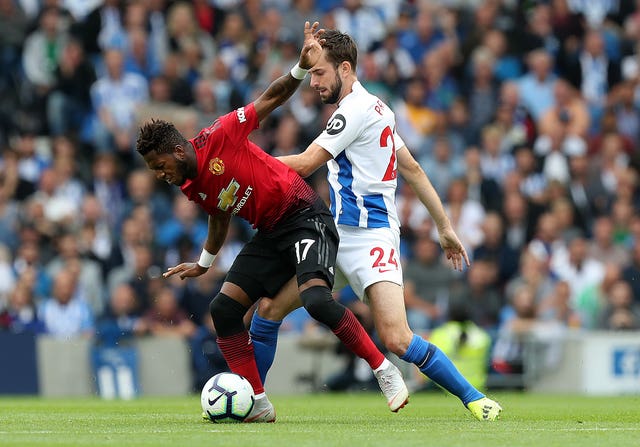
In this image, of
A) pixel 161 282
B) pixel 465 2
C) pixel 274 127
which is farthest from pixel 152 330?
pixel 465 2

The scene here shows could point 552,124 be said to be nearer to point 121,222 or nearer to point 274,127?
point 274,127

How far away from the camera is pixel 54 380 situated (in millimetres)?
15836

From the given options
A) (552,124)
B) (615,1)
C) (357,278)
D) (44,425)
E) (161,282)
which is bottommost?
(44,425)

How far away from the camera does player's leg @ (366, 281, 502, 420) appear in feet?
28.8

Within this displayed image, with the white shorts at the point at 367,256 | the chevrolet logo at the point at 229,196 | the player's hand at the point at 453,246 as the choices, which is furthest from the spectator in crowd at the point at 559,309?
the chevrolet logo at the point at 229,196

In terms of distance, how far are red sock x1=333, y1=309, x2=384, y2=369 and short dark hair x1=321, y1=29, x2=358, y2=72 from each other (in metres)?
1.76

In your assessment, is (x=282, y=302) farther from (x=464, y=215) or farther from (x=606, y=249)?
(x=606, y=249)

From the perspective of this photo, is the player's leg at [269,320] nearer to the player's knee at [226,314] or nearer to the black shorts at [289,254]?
the black shorts at [289,254]

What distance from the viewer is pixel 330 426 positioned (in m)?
8.77

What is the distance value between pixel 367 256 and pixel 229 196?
3.35 ft

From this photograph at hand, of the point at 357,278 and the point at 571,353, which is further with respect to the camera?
the point at 571,353

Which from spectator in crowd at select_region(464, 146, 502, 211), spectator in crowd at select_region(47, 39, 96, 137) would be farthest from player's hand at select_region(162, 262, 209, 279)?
spectator in crowd at select_region(464, 146, 502, 211)

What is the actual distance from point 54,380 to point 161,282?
1.72 m

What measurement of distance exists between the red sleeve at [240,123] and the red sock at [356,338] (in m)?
1.34
